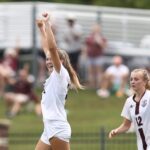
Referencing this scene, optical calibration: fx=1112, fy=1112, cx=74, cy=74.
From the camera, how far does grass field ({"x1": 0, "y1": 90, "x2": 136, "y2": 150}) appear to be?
24809mm

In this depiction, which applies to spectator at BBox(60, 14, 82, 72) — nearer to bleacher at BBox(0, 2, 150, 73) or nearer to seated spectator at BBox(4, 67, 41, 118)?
bleacher at BBox(0, 2, 150, 73)

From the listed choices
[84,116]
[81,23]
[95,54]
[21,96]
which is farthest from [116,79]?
[81,23]

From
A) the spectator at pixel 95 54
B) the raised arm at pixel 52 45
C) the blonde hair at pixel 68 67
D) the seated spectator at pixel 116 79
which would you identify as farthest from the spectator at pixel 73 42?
the raised arm at pixel 52 45

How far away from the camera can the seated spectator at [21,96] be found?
1055 inches

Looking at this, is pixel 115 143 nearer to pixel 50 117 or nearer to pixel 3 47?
pixel 50 117

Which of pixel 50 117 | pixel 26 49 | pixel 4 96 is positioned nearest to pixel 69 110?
pixel 4 96

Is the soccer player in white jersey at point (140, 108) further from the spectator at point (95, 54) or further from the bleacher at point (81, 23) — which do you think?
the bleacher at point (81, 23)

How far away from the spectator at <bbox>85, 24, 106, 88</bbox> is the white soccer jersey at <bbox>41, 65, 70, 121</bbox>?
15.0 m

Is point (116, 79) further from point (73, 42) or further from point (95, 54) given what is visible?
point (73, 42)

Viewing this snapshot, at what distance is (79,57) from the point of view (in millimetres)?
29719

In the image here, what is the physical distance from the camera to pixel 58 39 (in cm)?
2981

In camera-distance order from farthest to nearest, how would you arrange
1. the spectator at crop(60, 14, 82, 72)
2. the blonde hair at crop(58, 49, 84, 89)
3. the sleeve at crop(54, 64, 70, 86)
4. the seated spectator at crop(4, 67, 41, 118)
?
the spectator at crop(60, 14, 82, 72) → the seated spectator at crop(4, 67, 41, 118) → the blonde hair at crop(58, 49, 84, 89) → the sleeve at crop(54, 64, 70, 86)

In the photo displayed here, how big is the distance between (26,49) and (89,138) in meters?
10.5

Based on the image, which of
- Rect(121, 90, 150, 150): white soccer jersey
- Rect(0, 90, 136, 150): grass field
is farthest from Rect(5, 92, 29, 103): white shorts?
Rect(121, 90, 150, 150): white soccer jersey
